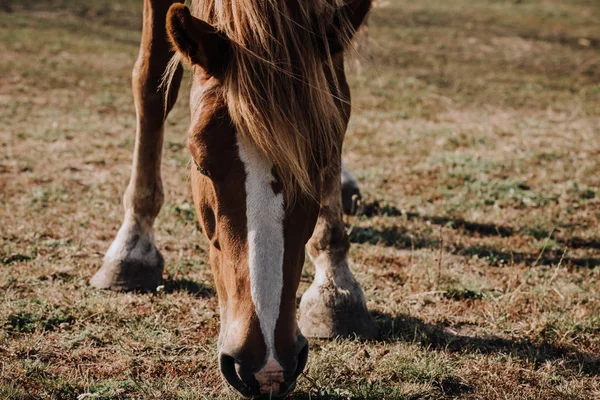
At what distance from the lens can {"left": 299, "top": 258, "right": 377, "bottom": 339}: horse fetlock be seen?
3.30 metres

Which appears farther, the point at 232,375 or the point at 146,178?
the point at 146,178

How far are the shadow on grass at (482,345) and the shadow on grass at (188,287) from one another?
1057mm

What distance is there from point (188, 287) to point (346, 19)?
6.58 feet

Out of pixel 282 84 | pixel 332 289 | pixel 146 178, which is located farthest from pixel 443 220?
pixel 282 84

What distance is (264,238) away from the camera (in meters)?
2.27

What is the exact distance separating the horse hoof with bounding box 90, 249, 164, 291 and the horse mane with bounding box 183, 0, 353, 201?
1791mm

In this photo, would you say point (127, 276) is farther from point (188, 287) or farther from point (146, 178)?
point (146, 178)

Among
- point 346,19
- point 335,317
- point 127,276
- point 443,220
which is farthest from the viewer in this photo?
point 443,220

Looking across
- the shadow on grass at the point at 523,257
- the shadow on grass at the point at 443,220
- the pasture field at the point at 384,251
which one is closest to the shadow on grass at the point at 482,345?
the pasture field at the point at 384,251

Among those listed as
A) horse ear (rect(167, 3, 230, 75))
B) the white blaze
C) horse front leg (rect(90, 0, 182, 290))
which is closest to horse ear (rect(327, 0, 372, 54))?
horse ear (rect(167, 3, 230, 75))

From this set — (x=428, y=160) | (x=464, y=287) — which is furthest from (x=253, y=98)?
(x=428, y=160)

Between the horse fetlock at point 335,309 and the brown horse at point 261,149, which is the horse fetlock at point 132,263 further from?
the brown horse at point 261,149

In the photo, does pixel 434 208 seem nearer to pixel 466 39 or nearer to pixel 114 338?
pixel 114 338

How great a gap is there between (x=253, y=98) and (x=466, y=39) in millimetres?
14975
